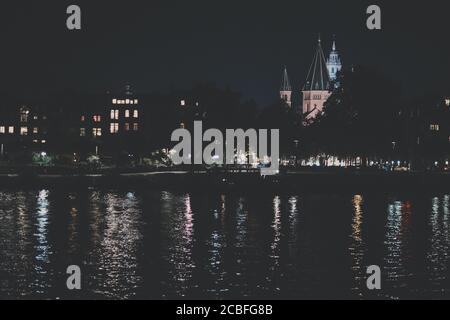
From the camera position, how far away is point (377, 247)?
41031mm

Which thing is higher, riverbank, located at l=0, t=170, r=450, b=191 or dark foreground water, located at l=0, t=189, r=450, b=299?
dark foreground water, located at l=0, t=189, r=450, b=299

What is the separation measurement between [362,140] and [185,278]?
125m

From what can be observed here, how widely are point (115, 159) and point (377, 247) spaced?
130 metres

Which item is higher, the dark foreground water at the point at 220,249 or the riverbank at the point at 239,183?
the dark foreground water at the point at 220,249

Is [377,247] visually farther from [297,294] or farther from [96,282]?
[96,282]

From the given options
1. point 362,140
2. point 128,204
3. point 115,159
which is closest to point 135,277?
point 128,204

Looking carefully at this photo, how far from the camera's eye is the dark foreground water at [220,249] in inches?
1192

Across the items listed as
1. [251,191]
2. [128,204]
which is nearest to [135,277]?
[128,204]

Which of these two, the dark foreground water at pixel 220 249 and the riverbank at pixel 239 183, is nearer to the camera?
the dark foreground water at pixel 220 249

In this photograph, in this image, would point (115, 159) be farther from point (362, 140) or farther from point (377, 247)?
point (377, 247)

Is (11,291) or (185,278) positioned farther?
(185,278)

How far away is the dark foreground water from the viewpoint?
30.3 metres
